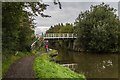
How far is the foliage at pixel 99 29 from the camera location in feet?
183

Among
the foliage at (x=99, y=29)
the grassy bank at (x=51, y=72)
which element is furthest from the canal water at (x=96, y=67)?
the foliage at (x=99, y=29)

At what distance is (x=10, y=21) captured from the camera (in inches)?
492

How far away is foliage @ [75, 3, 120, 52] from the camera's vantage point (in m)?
55.8

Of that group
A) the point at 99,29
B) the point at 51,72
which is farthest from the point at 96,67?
the point at 99,29

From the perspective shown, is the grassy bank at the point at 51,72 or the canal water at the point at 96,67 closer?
the grassy bank at the point at 51,72

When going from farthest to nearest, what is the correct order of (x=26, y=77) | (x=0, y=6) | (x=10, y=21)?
(x=26, y=77), (x=10, y=21), (x=0, y=6)

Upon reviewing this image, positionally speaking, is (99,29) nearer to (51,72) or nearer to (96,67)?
(96,67)

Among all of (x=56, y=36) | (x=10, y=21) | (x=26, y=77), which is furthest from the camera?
(x=56, y=36)

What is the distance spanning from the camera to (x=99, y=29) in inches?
2175

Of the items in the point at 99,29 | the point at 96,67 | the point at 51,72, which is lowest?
the point at 96,67

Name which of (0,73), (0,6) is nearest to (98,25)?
(0,73)

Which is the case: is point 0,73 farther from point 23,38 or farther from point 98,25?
point 98,25

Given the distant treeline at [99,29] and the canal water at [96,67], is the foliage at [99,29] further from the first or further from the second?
the canal water at [96,67]

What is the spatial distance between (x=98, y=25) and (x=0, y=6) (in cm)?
4716
